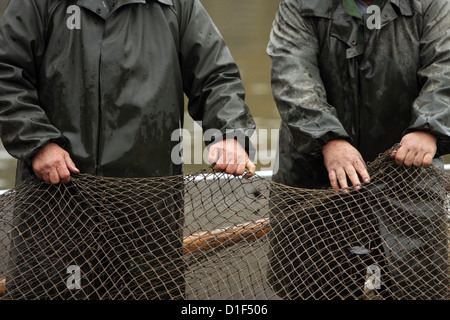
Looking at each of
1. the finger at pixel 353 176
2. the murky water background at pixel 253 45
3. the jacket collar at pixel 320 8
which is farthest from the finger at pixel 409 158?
the murky water background at pixel 253 45

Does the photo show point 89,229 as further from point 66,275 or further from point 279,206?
point 279,206

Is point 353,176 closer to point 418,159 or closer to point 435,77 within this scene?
point 418,159

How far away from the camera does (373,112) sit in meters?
3.55

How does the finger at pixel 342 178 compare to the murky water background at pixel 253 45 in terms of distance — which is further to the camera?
the murky water background at pixel 253 45

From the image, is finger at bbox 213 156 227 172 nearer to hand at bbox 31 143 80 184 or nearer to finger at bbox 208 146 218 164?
finger at bbox 208 146 218 164

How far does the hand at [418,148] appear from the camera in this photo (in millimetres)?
3221

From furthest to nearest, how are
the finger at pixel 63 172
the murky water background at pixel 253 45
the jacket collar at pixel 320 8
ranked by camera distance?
1. the murky water background at pixel 253 45
2. the jacket collar at pixel 320 8
3. the finger at pixel 63 172

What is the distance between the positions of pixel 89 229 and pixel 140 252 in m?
0.25

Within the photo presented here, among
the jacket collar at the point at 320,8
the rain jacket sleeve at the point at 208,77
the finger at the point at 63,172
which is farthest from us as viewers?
the jacket collar at the point at 320,8

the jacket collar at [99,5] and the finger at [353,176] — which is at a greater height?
the jacket collar at [99,5]

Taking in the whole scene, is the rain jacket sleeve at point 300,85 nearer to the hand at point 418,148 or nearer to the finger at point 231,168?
the hand at point 418,148

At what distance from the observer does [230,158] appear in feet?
10.5

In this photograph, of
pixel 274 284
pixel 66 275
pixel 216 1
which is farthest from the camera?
pixel 216 1

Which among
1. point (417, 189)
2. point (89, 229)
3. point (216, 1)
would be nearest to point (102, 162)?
point (89, 229)
